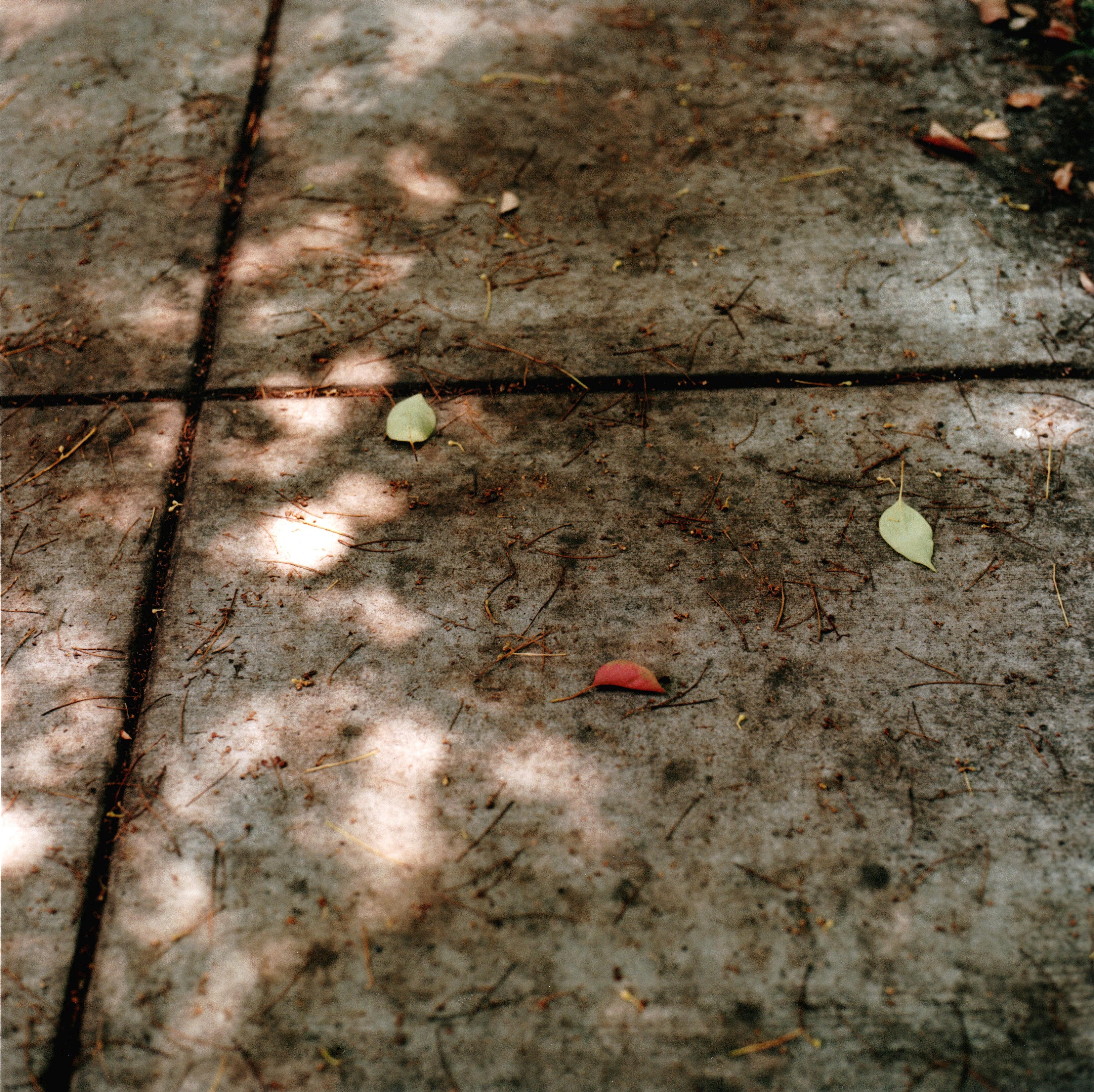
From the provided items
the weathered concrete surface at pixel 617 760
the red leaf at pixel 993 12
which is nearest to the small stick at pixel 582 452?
the weathered concrete surface at pixel 617 760

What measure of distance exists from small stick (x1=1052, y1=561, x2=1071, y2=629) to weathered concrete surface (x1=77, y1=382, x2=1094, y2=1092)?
27mm

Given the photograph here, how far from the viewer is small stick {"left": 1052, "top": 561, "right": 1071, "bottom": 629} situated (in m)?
1.93

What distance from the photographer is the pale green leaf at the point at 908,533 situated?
1999 mm

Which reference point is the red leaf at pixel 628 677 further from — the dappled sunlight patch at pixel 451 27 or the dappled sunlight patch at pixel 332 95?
the dappled sunlight patch at pixel 451 27

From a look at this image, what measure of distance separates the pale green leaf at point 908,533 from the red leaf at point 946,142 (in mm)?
1449

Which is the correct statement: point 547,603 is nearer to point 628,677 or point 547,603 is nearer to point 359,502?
point 628,677

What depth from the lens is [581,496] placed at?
2.11 metres

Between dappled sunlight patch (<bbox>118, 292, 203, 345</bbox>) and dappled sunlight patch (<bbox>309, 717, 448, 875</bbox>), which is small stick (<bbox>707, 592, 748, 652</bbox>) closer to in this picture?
dappled sunlight patch (<bbox>309, 717, 448, 875</bbox>)

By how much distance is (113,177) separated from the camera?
274cm

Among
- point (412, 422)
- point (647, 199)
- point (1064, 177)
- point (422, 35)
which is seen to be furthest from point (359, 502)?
point (1064, 177)

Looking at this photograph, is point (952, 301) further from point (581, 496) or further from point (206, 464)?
point (206, 464)

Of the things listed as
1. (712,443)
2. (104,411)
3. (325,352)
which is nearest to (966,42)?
(712,443)

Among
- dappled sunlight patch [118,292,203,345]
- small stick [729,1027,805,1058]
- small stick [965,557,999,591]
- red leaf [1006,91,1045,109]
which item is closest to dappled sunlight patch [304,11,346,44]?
dappled sunlight patch [118,292,203,345]

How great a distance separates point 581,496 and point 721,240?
1.06 meters
